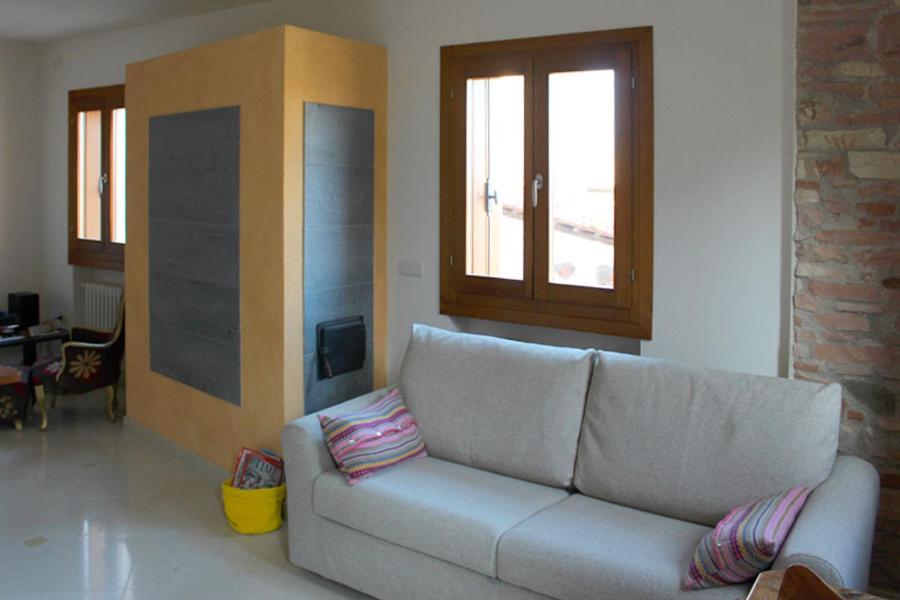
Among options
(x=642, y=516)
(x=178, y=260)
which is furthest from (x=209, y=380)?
(x=642, y=516)

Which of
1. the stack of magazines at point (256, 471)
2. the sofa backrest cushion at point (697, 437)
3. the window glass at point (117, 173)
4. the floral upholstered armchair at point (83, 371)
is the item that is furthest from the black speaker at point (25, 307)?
the sofa backrest cushion at point (697, 437)

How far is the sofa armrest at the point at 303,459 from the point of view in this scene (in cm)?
366

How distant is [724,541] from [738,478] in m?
0.48

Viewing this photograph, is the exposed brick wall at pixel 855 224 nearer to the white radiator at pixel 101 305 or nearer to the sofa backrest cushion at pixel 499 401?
the sofa backrest cushion at pixel 499 401

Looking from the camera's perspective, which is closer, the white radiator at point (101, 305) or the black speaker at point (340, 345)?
the black speaker at point (340, 345)

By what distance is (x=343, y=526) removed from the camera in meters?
3.55

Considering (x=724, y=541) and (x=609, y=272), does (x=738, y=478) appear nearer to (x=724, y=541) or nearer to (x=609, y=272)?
(x=724, y=541)

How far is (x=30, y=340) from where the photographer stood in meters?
6.55

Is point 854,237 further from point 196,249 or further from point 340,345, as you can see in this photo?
point 196,249

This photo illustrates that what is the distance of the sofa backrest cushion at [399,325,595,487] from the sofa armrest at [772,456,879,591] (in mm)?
959

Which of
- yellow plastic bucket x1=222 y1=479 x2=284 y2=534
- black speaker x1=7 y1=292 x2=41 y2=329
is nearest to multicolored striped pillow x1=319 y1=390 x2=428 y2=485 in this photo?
yellow plastic bucket x1=222 y1=479 x2=284 y2=534

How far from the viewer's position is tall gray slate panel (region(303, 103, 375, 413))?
4.44 meters

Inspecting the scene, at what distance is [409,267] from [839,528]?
→ 8.79ft

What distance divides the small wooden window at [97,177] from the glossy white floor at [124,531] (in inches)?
74.3
